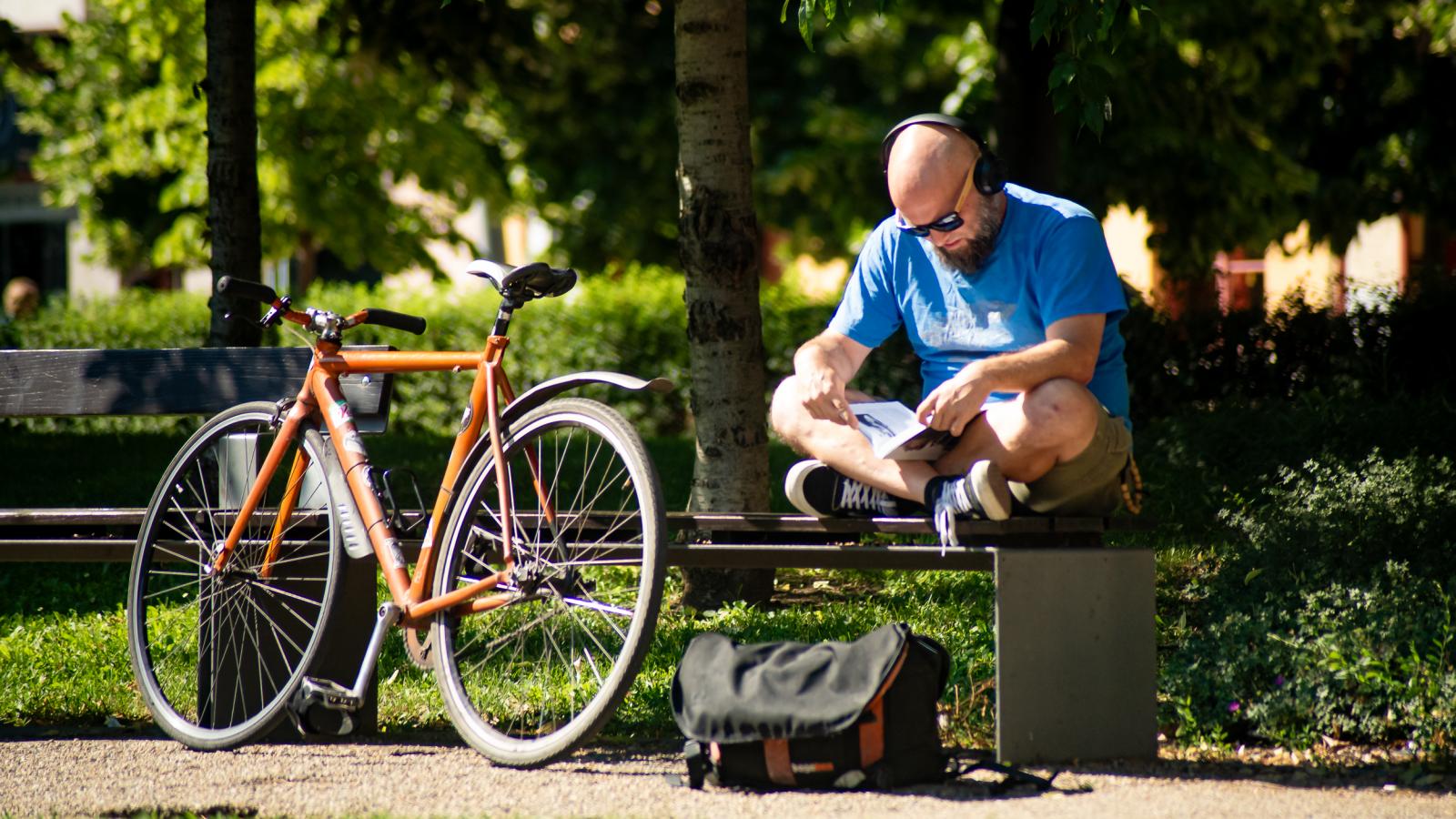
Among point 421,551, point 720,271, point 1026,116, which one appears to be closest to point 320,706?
point 421,551

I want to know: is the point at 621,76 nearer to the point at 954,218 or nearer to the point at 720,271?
the point at 720,271

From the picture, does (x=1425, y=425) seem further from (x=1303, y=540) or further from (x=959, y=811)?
(x=959, y=811)

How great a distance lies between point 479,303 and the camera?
12.8 m

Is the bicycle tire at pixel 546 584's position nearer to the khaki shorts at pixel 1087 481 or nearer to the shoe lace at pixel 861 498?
the shoe lace at pixel 861 498

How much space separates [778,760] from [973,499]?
31.1 inches

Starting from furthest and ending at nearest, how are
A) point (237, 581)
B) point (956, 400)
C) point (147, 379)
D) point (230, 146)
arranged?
point (230, 146) < point (147, 379) < point (237, 581) < point (956, 400)

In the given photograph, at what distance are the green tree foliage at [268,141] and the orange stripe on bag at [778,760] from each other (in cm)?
1006

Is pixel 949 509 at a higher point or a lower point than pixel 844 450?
lower

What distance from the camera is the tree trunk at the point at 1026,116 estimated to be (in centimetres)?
956

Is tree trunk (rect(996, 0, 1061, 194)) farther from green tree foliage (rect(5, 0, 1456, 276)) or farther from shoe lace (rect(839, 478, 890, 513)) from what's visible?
shoe lace (rect(839, 478, 890, 513))

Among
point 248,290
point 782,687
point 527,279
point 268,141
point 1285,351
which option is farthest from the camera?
point 268,141

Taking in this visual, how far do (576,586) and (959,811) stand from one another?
109cm

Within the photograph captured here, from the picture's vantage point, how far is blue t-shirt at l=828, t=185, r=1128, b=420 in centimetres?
395

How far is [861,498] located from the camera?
4125mm
